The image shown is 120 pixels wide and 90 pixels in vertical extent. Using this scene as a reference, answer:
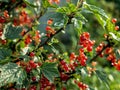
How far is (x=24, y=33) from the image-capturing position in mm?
2986

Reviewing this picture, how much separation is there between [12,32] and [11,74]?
495 mm

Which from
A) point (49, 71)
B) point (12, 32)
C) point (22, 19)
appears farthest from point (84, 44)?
point (22, 19)

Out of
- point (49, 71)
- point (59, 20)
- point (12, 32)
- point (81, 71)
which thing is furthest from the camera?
point (12, 32)

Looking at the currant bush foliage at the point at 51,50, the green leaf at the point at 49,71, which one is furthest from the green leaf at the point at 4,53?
the green leaf at the point at 49,71

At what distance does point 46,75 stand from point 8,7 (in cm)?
91

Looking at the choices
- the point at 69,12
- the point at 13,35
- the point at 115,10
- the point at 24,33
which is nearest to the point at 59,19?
the point at 69,12

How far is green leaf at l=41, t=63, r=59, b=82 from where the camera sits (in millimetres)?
2404

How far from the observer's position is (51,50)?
264 cm

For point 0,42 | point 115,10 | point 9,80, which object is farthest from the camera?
point 115,10

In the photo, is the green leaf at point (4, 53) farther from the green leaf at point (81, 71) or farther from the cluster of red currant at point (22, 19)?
the cluster of red currant at point (22, 19)

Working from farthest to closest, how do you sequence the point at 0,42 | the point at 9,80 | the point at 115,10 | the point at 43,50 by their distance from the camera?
the point at 115,10 → the point at 0,42 → the point at 43,50 → the point at 9,80

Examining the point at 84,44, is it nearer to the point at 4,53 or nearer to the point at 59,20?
the point at 59,20

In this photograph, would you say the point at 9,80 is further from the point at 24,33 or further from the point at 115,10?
the point at 115,10

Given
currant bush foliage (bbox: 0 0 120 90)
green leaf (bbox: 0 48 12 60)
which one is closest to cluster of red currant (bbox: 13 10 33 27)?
currant bush foliage (bbox: 0 0 120 90)
